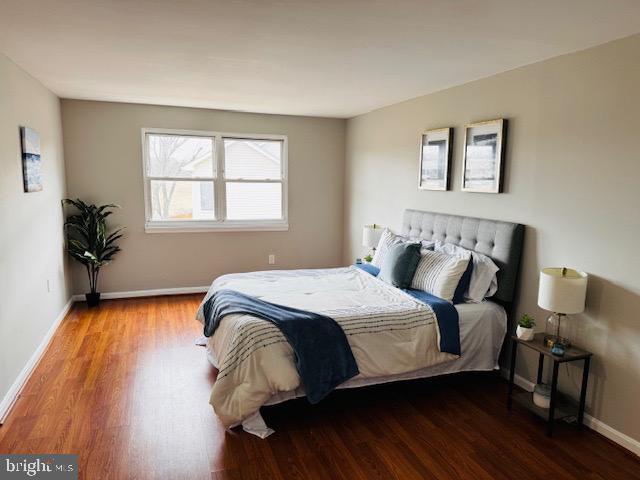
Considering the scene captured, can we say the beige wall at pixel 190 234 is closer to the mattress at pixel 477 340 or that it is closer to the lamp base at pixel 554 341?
the mattress at pixel 477 340

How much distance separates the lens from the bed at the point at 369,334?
8.49 ft

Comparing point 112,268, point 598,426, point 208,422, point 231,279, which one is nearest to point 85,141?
point 112,268

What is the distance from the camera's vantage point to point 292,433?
8.62ft

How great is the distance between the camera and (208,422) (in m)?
2.73

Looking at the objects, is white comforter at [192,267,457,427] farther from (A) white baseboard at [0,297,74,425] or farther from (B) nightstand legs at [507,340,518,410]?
(A) white baseboard at [0,297,74,425]

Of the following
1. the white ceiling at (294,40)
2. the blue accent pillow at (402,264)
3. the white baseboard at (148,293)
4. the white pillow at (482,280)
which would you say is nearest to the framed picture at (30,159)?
the white ceiling at (294,40)

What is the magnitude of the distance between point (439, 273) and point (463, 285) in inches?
7.7

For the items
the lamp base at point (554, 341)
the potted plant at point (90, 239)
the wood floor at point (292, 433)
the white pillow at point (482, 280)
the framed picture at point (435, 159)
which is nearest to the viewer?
the wood floor at point (292, 433)

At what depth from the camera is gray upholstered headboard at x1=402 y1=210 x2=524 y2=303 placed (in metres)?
3.18

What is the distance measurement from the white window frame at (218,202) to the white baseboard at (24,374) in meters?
1.57

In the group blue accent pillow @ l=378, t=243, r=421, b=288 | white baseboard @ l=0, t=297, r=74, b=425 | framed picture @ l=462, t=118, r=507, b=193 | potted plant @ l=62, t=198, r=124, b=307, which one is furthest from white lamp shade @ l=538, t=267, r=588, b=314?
potted plant @ l=62, t=198, r=124, b=307

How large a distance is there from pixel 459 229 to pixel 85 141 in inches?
165

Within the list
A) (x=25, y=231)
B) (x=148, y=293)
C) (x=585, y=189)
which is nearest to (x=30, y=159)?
(x=25, y=231)

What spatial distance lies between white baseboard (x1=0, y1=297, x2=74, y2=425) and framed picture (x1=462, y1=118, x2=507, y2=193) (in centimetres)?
369
